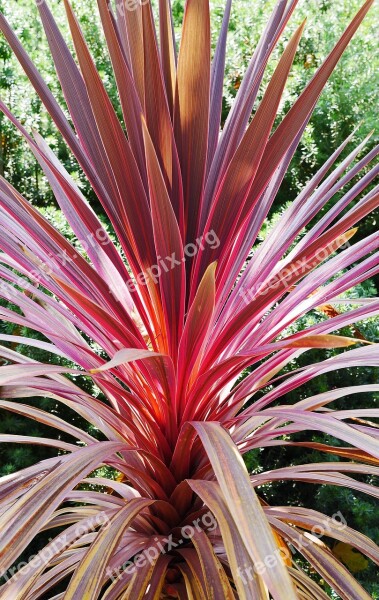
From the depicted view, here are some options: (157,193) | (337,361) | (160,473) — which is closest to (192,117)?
(157,193)

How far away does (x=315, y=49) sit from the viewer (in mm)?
2018

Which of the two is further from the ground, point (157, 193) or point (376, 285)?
point (376, 285)

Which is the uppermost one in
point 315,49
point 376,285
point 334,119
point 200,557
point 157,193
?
point 315,49

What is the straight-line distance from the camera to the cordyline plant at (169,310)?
736mm

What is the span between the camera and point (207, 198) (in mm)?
918

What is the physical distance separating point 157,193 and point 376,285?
54.5 inches

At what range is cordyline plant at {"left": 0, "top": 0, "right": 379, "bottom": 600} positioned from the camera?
0.74 m

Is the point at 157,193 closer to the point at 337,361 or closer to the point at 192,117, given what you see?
the point at 192,117

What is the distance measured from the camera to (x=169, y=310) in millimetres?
825

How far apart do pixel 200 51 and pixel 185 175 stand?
160 mm

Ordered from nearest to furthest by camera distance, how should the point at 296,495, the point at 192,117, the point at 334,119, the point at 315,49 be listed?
the point at 192,117 < the point at 296,495 < the point at 334,119 < the point at 315,49

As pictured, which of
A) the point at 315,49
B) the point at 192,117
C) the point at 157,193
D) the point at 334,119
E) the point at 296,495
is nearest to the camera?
the point at 157,193

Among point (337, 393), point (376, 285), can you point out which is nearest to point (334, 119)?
point (376, 285)

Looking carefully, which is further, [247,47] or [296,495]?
[247,47]
